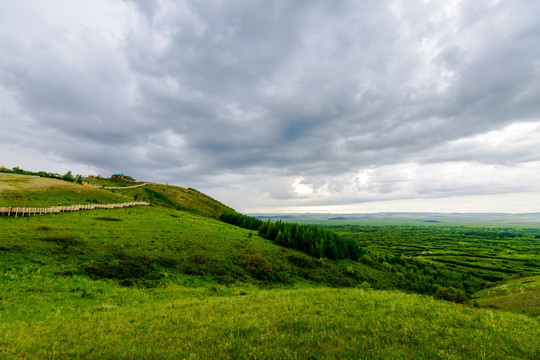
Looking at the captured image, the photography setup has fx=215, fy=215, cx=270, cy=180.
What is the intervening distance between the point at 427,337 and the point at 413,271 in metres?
98.3

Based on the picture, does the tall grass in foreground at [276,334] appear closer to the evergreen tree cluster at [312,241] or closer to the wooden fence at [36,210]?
the wooden fence at [36,210]

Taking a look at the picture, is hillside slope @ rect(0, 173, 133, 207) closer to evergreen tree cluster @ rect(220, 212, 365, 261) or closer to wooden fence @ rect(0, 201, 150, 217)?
wooden fence @ rect(0, 201, 150, 217)

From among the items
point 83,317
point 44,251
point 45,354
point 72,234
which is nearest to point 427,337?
point 45,354

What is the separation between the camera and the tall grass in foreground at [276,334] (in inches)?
323

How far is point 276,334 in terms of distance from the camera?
32.2 feet

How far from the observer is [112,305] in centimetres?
1619

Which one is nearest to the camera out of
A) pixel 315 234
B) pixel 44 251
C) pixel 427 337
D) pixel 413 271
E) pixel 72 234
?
pixel 427 337

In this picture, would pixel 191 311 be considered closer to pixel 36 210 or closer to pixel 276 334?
pixel 276 334

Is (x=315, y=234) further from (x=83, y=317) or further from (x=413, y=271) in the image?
(x=83, y=317)

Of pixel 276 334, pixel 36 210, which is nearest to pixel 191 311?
pixel 276 334

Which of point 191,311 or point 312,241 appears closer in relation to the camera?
point 191,311

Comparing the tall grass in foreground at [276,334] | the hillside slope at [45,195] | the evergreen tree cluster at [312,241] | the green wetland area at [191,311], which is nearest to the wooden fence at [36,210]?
the green wetland area at [191,311]

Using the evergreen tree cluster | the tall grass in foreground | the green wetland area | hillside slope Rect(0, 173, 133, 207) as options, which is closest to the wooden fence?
the green wetland area

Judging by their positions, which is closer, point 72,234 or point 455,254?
point 72,234
